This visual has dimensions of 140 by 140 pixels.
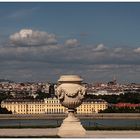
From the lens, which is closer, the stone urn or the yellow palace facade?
the stone urn

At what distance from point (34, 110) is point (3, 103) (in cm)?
567

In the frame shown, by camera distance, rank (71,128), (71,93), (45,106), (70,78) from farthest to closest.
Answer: (45,106)
(70,78)
(71,93)
(71,128)

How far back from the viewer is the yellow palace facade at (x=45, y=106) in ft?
313

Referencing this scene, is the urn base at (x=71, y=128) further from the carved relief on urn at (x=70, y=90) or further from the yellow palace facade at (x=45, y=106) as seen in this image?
the yellow palace facade at (x=45, y=106)

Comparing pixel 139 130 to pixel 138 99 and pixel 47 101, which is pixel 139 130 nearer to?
pixel 47 101

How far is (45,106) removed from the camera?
325ft

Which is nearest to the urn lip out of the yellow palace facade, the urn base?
the urn base

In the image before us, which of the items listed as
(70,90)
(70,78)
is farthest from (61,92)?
(70,78)

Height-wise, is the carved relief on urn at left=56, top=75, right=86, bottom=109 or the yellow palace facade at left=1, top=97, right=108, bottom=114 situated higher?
the carved relief on urn at left=56, top=75, right=86, bottom=109

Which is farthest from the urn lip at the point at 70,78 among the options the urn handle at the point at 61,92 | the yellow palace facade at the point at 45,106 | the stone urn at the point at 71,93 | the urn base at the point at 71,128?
the yellow palace facade at the point at 45,106

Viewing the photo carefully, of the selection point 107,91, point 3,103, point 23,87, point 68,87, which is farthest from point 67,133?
point 23,87

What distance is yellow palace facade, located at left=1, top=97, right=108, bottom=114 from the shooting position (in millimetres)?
95438

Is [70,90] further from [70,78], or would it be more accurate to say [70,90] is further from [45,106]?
[45,106]

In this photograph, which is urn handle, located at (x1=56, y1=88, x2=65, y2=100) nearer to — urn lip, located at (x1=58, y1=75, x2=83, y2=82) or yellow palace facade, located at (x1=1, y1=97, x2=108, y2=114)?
urn lip, located at (x1=58, y1=75, x2=83, y2=82)
